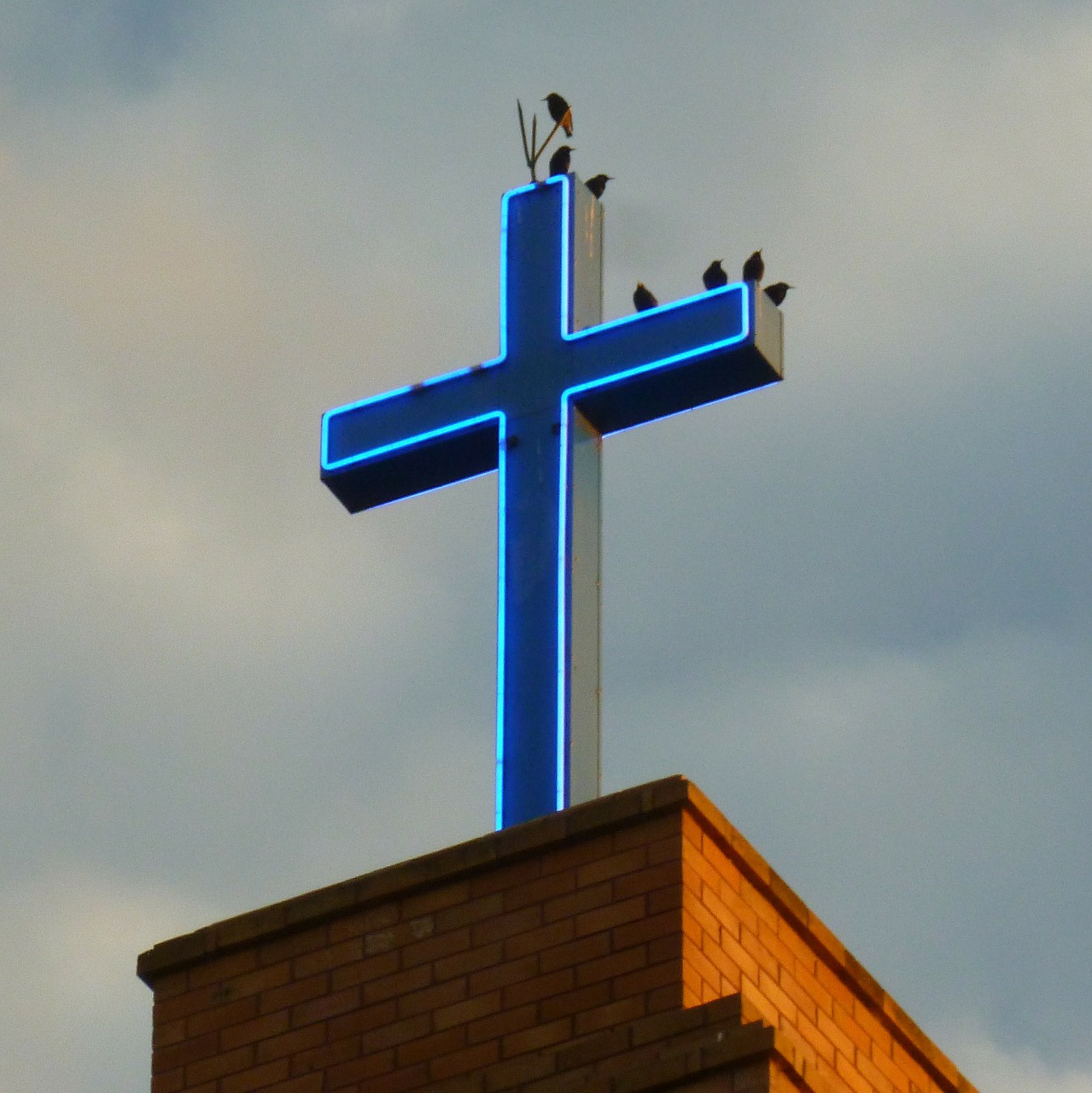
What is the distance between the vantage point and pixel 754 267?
1419cm

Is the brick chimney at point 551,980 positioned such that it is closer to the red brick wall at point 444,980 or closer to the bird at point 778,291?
the red brick wall at point 444,980

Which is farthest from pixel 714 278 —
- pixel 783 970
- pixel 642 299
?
pixel 783 970

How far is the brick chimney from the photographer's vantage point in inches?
396

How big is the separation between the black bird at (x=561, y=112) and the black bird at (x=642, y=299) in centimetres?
103

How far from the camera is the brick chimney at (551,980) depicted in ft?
33.0

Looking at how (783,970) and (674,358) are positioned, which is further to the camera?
(674,358)

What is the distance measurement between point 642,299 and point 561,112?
1.21m

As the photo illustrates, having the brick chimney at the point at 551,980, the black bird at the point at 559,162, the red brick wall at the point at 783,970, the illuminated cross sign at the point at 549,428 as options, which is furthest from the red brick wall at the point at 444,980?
the black bird at the point at 559,162

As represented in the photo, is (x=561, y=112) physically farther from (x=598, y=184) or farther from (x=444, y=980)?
(x=444, y=980)

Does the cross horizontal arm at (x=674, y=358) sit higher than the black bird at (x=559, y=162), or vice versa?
the black bird at (x=559, y=162)

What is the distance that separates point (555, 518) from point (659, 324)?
1.16m

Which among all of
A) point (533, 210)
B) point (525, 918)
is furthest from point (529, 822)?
point (533, 210)

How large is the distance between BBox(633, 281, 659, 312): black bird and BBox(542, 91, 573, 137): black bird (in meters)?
1.03

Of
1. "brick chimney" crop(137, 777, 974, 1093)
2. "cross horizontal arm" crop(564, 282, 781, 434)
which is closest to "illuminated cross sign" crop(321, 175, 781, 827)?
"cross horizontal arm" crop(564, 282, 781, 434)
